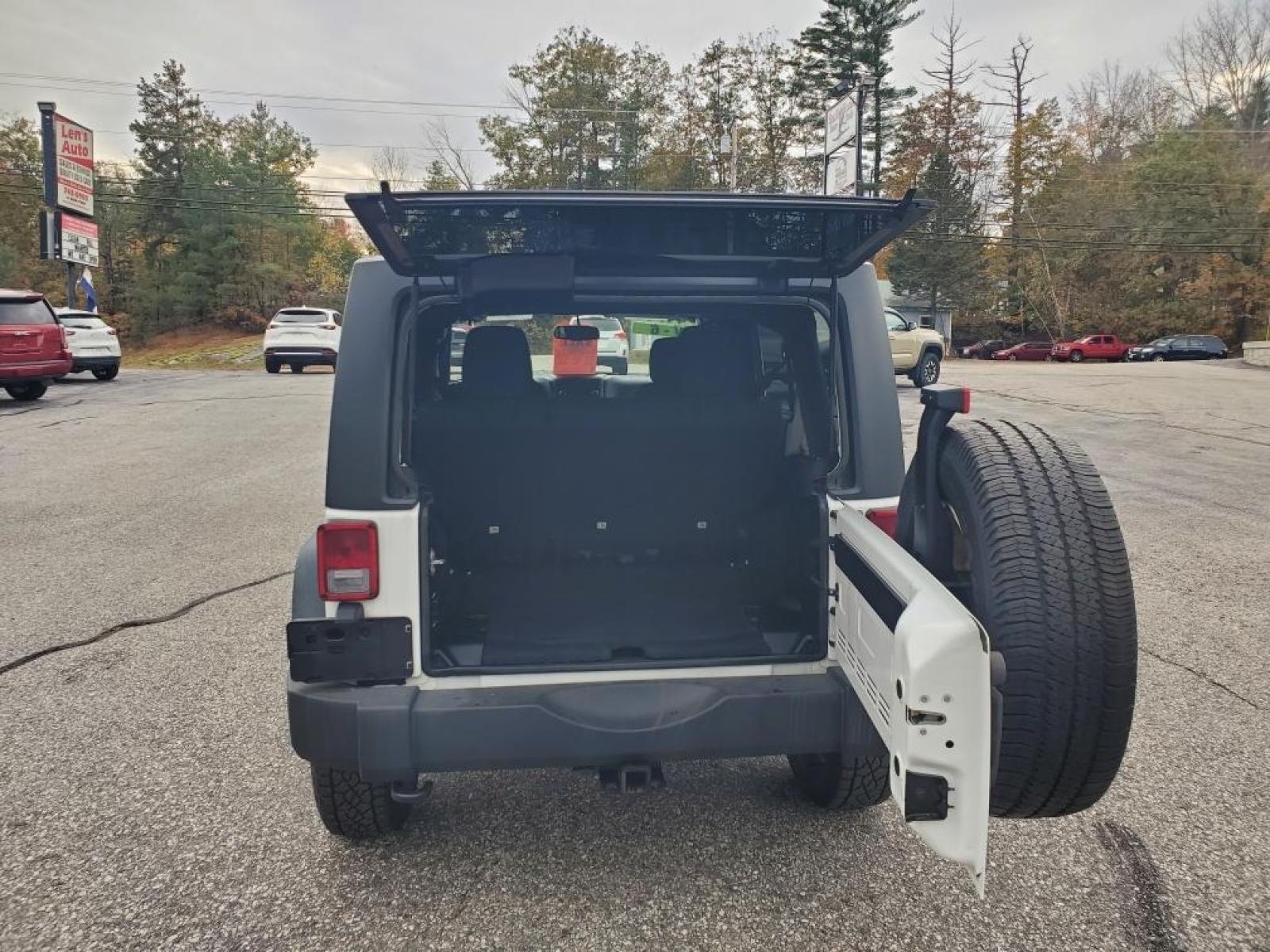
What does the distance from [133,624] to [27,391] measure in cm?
1374

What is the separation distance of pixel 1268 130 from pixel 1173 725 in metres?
60.6

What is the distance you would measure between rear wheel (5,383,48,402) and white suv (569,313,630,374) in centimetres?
1504

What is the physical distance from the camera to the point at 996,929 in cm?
218

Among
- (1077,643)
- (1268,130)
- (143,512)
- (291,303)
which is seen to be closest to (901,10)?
(1268,130)

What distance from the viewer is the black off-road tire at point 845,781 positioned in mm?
2568

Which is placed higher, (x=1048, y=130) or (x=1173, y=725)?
(x=1048, y=130)

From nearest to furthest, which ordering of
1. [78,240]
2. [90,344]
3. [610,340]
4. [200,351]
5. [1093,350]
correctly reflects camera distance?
[610,340] → [90,344] → [78,240] → [200,351] → [1093,350]

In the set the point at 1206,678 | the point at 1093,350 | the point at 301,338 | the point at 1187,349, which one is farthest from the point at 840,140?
the point at 1093,350

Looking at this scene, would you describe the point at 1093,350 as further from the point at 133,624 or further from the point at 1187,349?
the point at 133,624

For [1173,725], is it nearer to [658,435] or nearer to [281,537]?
[658,435]

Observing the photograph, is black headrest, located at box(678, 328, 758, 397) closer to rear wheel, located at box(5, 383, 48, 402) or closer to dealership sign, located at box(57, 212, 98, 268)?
rear wheel, located at box(5, 383, 48, 402)

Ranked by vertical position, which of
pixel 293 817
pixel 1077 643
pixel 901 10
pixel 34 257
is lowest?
pixel 293 817

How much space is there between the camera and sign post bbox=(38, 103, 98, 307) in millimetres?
24266

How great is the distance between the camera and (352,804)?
2451 mm
